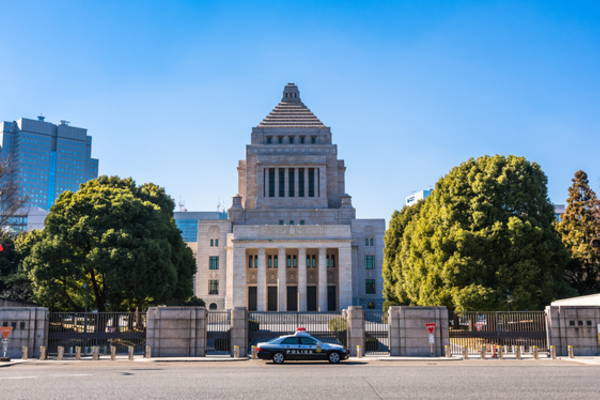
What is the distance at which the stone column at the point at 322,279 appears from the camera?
68562 mm

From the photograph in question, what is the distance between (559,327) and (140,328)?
2529 cm

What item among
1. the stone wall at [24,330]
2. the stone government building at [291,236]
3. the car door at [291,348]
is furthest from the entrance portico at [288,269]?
the car door at [291,348]

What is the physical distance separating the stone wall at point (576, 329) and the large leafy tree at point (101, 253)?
86.6 feet

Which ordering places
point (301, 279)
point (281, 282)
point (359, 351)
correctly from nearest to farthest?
point (359, 351) < point (281, 282) < point (301, 279)

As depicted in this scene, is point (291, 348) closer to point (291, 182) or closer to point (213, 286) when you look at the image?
point (213, 286)

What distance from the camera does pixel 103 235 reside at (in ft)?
131

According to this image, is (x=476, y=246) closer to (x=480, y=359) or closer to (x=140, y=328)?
(x=480, y=359)

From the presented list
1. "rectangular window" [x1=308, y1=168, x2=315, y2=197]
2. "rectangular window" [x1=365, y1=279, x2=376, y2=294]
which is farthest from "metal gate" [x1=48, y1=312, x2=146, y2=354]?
"rectangular window" [x1=308, y1=168, x2=315, y2=197]

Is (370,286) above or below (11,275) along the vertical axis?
below

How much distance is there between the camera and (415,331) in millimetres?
29922

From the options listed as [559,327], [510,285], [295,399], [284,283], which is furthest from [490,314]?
[284,283]

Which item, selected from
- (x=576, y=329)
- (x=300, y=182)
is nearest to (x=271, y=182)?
(x=300, y=182)

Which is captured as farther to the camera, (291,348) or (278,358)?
(291,348)

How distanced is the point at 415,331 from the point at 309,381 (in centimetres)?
1312
